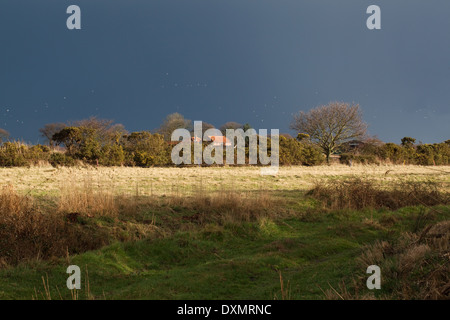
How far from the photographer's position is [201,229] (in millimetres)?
8688

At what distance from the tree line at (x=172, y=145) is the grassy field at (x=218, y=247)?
18424mm

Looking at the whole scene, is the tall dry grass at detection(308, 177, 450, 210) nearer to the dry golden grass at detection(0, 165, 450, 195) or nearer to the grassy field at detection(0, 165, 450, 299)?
the grassy field at detection(0, 165, 450, 299)

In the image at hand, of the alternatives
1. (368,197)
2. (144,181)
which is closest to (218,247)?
(368,197)

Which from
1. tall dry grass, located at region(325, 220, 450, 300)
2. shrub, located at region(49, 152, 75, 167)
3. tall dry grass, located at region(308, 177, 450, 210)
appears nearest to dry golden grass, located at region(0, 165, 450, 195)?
tall dry grass, located at region(308, 177, 450, 210)

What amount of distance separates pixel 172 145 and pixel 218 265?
94.2ft

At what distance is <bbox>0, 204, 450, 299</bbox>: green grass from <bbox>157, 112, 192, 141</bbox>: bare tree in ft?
146

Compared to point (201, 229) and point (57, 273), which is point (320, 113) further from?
point (57, 273)

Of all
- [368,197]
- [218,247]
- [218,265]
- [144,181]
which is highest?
[144,181]

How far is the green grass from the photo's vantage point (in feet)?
16.0

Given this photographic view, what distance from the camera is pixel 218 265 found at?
19.4 feet

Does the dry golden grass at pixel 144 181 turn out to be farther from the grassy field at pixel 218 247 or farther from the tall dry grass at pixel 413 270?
the tall dry grass at pixel 413 270

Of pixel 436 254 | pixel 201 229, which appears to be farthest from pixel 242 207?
pixel 436 254

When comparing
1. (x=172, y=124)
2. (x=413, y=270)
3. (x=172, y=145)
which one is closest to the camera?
(x=413, y=270)

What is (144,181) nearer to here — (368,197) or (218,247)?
(368,197)
